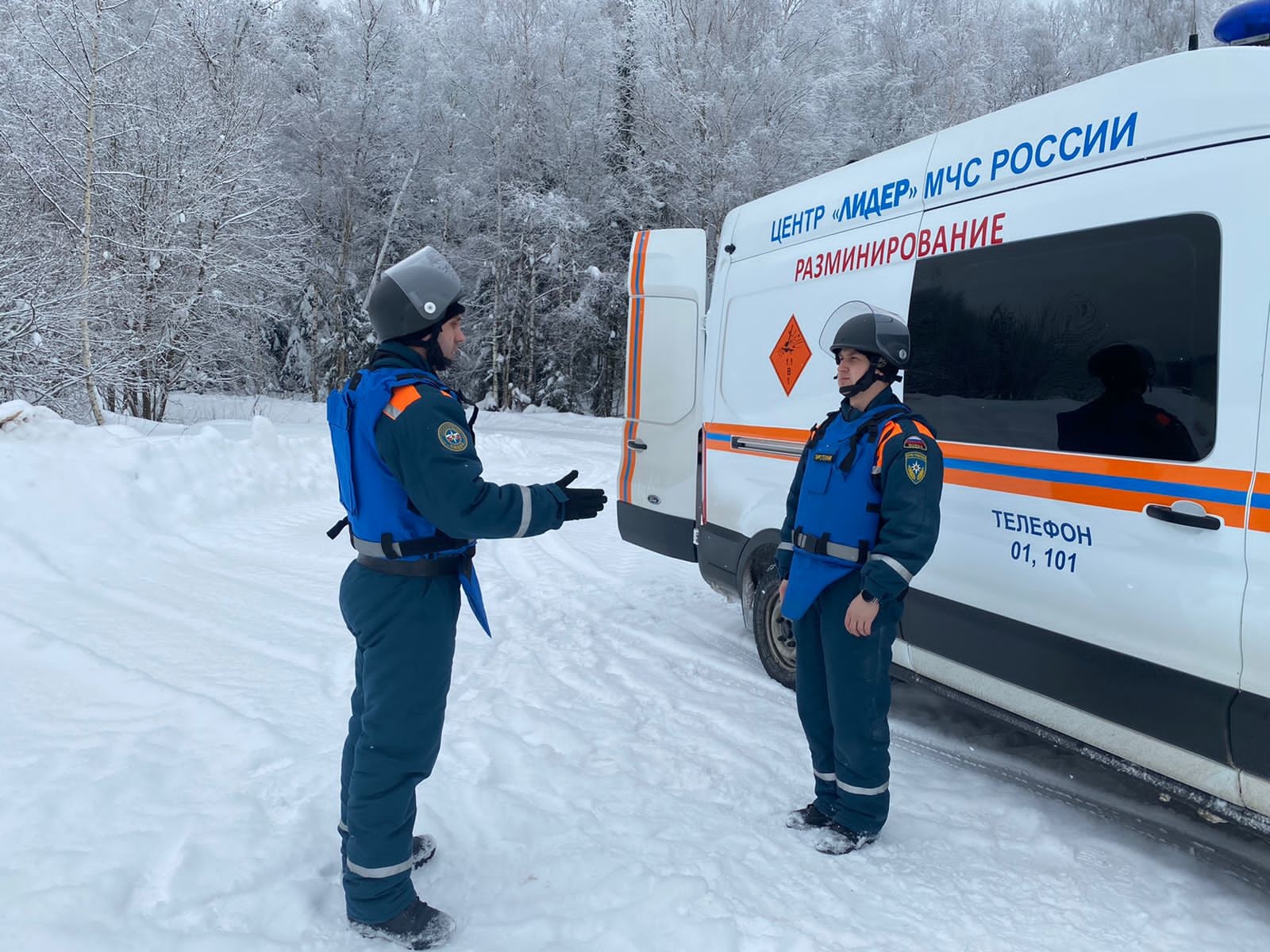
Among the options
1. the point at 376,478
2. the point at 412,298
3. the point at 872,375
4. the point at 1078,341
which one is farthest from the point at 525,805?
the point at 1078,341

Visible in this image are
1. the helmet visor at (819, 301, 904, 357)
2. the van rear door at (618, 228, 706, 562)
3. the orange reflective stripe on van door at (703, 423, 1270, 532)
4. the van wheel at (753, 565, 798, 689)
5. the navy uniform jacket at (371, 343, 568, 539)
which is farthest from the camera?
the van rear door at (618, 228, 706, 562)

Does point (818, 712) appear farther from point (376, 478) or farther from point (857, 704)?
point (376, 478)

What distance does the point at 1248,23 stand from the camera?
9.56 ft

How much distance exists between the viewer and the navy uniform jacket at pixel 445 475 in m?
2.38

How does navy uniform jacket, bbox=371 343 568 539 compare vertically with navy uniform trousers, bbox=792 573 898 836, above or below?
above

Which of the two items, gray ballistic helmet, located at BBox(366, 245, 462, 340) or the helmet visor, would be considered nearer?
gray ballistic helmet, located at BBox(366, 245, 462, 340)

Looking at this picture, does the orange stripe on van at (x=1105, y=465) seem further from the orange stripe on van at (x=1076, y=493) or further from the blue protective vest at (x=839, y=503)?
the blue protective vest at (x=839, y=503)

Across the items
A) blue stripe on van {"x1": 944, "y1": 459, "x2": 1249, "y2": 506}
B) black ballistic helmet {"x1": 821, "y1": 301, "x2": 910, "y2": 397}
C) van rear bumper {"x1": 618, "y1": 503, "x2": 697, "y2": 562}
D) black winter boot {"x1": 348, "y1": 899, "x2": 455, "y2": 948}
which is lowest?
black winter boot {"x1": 348, "y1": 899, "x2": 455, "y2": 948}

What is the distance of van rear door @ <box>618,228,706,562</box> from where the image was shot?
18.6ft

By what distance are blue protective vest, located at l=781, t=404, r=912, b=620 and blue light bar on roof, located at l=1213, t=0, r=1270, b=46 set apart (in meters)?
1.61

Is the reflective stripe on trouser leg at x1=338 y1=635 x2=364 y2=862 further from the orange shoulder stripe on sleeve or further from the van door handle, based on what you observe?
the van door handle

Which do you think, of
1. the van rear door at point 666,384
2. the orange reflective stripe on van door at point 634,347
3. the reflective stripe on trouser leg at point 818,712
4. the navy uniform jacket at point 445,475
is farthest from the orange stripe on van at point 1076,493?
the orange reflective stripe on van door at point 634,347

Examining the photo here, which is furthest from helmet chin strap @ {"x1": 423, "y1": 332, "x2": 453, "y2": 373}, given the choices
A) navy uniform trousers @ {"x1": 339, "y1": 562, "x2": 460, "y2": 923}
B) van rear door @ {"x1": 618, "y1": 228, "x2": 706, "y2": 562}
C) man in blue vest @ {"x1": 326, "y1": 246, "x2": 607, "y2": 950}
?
van rear door @ {"x1": 618, "y1": 228, "x2": 706, "y2": 562}

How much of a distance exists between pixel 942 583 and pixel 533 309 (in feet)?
84.0
